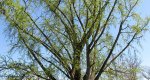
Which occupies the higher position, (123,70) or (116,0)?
(116,0)

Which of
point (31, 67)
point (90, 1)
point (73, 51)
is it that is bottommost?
point (31, 67)

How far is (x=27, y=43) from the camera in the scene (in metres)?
13.8

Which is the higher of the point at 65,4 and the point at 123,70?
the point at 65,4

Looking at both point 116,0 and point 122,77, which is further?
point 122,77

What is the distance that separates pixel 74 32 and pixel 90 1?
4.46 feet

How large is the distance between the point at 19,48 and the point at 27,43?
14.8 inches

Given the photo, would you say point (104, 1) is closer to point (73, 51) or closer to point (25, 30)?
point (73, 51)

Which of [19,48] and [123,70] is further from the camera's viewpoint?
[123,70]

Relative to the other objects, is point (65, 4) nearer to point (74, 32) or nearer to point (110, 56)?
point (74, 32)

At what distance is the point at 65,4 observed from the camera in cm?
1403

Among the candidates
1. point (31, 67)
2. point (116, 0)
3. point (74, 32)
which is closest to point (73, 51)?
point (74, 32)

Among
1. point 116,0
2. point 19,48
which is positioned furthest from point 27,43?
point 116,0

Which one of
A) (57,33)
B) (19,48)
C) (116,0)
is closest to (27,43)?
(19,48)

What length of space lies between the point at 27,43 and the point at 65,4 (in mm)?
2167
